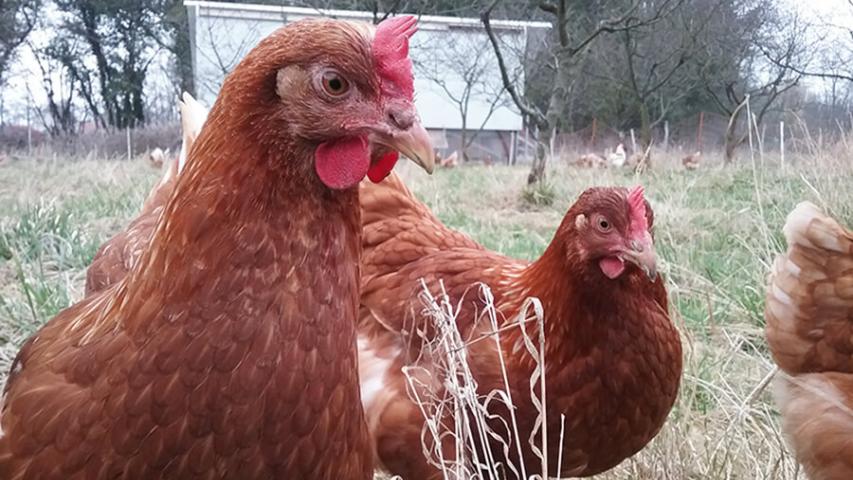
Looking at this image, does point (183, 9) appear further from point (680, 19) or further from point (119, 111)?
point (680, 19)

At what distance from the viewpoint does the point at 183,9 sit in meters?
15.0

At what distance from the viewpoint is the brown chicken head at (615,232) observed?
5.54 feet

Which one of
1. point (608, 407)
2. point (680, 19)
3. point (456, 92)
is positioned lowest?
point (608, 407)

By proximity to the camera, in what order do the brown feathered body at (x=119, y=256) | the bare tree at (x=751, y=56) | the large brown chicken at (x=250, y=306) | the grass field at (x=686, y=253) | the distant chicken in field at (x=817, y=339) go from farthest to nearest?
the bare tree at (x=751, y=56) → the grass field at (x=686, y=253) → the brown feathered body at (x=119, y=256) → the distant chicken in field at (x=817, y=339) → the large brown chicken at (x=250, y=306)

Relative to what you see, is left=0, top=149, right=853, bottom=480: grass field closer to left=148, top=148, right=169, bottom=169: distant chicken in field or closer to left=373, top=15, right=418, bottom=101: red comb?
left=373, top=15, right=418, bottom=101: red comb

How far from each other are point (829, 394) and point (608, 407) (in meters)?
0.52

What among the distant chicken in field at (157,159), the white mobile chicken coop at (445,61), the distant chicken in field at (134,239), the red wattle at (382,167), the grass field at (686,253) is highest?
the white mobile chicken coop at (445,61)

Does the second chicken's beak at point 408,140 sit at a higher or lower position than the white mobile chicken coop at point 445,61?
lower

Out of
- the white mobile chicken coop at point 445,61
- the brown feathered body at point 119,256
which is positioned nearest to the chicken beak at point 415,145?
the brown feathered body at point 119,256

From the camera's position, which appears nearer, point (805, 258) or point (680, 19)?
point (805, 258)

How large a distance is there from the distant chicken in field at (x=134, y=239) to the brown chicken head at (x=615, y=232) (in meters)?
1.02

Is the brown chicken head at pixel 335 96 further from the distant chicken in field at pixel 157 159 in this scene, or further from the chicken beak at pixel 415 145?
the distant chicken in field at pixel 157 159

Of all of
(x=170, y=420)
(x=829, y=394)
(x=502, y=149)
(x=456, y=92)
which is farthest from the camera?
(x=502, y=149)

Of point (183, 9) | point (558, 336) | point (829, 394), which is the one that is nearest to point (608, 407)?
point (558, 336)
